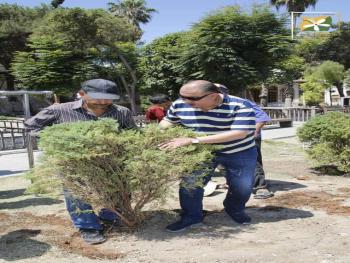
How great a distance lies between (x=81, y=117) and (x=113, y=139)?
59 centimetres

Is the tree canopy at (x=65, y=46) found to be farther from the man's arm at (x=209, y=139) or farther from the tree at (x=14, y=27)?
the man's arm at (x=209, y=139)

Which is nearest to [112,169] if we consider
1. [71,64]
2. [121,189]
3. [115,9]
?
[121,189]

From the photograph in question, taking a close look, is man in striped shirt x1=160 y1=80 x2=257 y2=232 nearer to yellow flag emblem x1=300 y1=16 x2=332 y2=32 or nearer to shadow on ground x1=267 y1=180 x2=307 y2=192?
shadow on ground x1=267 y1=180 x2=307 y2=192

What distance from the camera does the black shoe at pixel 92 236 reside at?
387 centimetres

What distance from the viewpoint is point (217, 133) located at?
401 centimetres

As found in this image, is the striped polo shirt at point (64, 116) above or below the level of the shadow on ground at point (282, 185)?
above

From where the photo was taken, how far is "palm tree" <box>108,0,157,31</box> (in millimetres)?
50375

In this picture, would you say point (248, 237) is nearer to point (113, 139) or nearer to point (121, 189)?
point (121, 189)

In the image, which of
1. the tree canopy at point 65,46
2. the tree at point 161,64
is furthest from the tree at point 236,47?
the tree canopy at point 65,46

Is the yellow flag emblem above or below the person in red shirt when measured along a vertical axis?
above

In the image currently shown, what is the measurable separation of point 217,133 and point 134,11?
4906cm

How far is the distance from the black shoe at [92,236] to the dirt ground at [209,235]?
0.05 metres

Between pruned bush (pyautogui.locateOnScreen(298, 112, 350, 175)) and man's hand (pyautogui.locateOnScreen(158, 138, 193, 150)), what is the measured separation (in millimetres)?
4124

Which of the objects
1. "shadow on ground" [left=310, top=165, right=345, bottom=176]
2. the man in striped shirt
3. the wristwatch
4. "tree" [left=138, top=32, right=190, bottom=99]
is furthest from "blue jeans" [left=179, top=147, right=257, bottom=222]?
"tree" [left=138, top=32, right=190, bottom=99]
